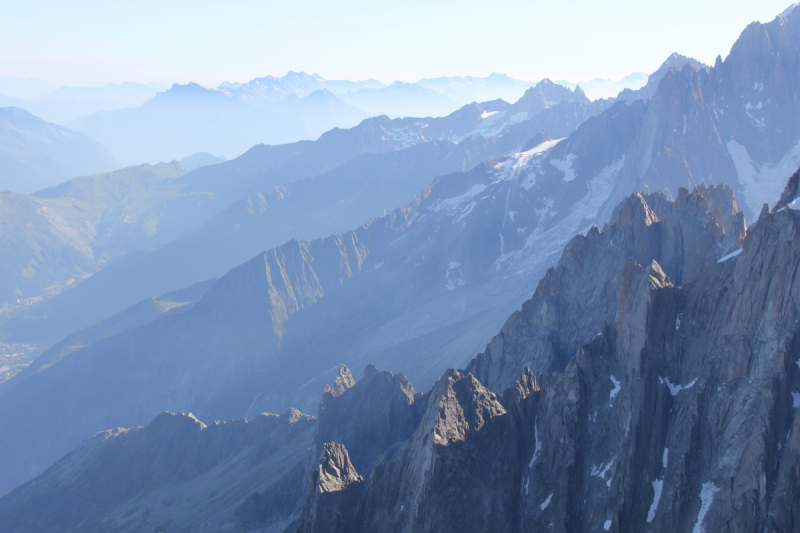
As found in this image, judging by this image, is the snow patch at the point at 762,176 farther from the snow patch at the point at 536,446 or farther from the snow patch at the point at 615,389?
the snow patch at the point at 536,446

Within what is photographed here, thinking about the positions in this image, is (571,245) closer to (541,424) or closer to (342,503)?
(541,424)

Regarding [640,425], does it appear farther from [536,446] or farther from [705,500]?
[536,446]

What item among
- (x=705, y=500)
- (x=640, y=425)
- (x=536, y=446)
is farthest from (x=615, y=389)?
(x=705, y=500)

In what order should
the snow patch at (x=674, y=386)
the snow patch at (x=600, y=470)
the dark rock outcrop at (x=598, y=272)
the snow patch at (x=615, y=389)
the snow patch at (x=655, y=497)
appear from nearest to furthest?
the snow patch at (x=655, y=497), the snow patch at (x=600, y=470), the snow patch at (x=674, y=386), the snow patch at (x=615, y=389), the dark rock outcrop at (x=598, y=272)

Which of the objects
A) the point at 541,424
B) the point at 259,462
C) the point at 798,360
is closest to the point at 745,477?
Result: the point at 798,360

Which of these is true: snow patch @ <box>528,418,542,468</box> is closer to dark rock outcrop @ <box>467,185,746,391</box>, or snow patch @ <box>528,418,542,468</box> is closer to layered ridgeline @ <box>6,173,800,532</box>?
layered ridgeline @ <box>6,173,800,532</box>

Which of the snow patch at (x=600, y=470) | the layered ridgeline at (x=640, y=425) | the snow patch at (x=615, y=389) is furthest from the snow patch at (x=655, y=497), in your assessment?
the snow patch at (x=615, y=389)
